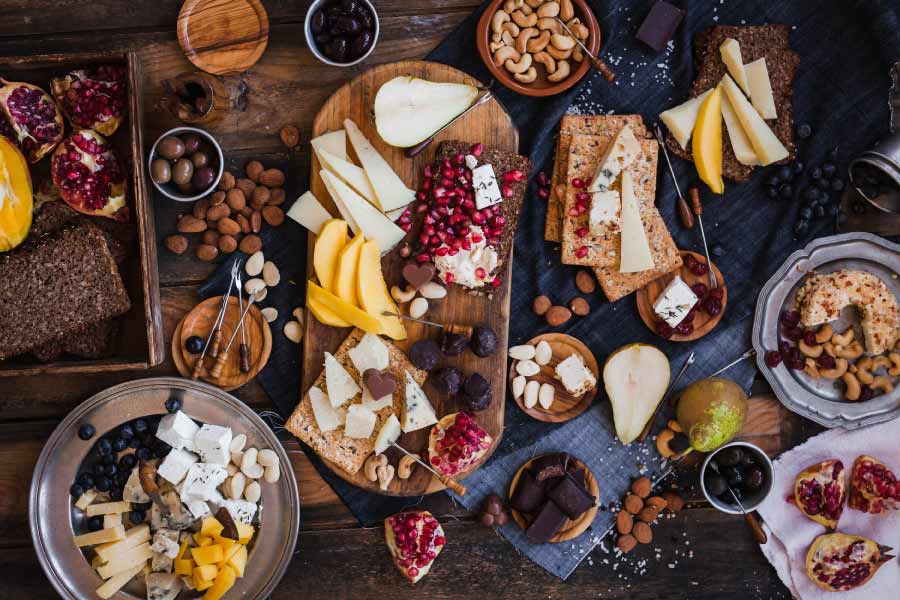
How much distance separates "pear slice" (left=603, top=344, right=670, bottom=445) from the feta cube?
1.50m

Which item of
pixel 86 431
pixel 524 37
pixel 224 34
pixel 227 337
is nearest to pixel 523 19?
pixel 524 37

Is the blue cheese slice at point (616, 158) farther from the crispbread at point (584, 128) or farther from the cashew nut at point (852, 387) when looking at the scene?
the cashew nut at point (852, 387)

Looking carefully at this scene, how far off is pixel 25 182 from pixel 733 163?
270cm

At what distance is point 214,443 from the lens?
272 cm

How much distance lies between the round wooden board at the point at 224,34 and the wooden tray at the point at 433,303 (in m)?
0.37

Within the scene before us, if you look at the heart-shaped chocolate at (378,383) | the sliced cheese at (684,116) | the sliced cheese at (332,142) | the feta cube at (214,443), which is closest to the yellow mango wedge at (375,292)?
the heart-shaped chocolate at (378,383)

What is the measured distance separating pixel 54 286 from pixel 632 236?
2143 mm

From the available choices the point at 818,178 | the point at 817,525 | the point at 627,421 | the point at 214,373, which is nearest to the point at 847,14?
the point at 818,178

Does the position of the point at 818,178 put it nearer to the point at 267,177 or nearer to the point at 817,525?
the point at 817,525

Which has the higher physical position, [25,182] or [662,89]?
[662,89]

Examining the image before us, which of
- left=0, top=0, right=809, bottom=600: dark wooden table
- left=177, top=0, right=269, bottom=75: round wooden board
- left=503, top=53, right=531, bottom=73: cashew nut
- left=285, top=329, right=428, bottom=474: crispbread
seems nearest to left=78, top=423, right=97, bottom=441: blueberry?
left=0, top=0, right=809, bottom=600: dark wooden table

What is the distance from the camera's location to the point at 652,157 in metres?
2.77

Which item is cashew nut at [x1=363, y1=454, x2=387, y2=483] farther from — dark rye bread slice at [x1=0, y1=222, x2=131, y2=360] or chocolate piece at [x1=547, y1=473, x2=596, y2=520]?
dark rye bread slice at [x1=0, y1=222, x2=131, y2=360]

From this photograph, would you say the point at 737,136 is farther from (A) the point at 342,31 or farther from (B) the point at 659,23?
(A) the point at 342,31
